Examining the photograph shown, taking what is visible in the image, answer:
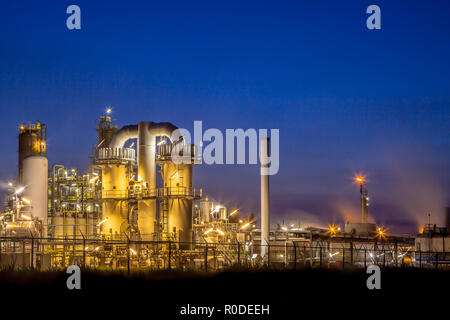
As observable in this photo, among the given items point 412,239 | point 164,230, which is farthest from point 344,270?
point 412,239

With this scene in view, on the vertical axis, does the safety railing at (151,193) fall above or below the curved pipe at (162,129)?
below

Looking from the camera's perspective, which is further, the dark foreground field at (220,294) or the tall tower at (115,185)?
the tall tower at (115,185)

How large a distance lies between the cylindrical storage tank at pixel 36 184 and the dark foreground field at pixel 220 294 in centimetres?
2470

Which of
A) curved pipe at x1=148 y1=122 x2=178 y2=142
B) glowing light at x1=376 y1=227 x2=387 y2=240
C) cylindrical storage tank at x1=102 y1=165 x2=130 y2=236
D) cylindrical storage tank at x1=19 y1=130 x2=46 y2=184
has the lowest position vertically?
glowing light at x1=376 y1=227 x2=387 y2=240

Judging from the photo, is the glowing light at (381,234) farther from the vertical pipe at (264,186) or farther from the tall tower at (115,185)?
the tall tower at (115,185)

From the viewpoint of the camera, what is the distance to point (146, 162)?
48219mm

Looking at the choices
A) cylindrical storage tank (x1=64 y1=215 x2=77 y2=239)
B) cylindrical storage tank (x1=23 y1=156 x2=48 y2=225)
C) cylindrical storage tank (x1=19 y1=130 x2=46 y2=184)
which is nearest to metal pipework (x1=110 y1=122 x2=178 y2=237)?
cylindrical storage tank (x1=23 y1=156 x2=48 y2=225)

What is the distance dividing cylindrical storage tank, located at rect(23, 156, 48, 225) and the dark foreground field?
2470cm

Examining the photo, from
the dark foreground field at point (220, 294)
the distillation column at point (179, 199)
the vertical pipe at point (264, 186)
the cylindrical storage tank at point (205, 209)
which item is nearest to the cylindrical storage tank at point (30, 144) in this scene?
the distillation column at point (179, 199)

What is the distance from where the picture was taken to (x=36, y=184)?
4497cm

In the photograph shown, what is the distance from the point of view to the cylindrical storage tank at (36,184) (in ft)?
146

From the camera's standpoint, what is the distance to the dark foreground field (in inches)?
682

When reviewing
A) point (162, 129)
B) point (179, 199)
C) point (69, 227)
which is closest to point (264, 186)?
point (179, 199)

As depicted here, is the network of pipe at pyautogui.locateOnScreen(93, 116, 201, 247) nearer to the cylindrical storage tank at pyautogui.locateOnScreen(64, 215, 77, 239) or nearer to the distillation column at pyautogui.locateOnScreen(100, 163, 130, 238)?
the distillation column at pyautogui.locateOnScreen(100, 163, 130, 238)
